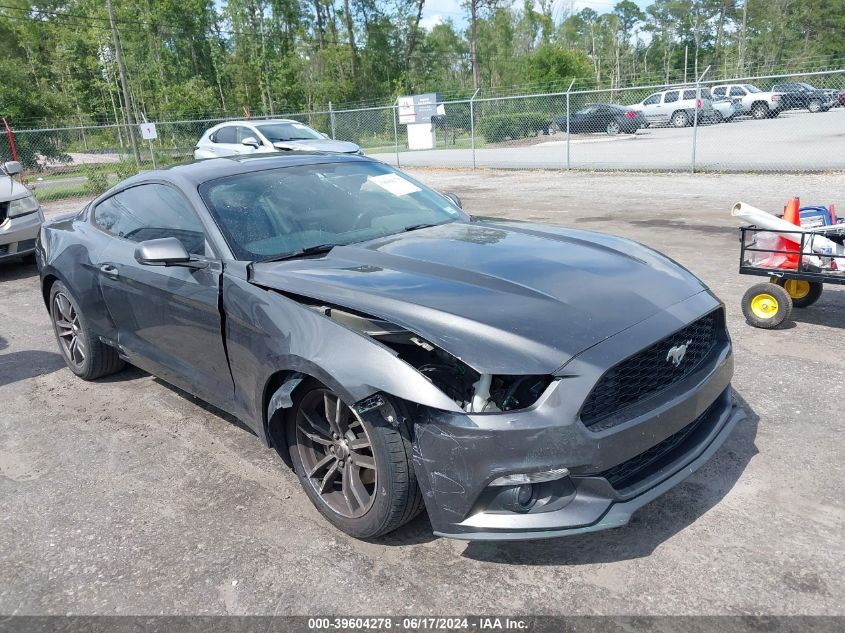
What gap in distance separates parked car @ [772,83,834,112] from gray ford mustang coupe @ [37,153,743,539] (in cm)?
3116

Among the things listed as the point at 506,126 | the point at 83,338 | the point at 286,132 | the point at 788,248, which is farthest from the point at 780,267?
the point at 506,126

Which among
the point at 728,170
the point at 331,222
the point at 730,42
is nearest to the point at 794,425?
the point at 331,222

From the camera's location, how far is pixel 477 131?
32.4 m

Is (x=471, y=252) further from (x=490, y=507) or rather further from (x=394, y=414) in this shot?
(x=490, y=507)

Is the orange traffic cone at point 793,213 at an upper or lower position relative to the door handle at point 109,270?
lower

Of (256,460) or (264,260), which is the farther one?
(256,460)

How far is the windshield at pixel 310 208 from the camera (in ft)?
11.4

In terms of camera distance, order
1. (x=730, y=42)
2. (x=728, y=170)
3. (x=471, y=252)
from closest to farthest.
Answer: (x=471, y=252)
(x=728, y=170)
(x=730, y=42)

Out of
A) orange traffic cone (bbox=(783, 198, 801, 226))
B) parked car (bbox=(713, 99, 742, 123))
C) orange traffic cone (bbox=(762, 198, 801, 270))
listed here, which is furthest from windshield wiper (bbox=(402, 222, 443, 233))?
parked car (bbox=(713, 99, 742, 123))

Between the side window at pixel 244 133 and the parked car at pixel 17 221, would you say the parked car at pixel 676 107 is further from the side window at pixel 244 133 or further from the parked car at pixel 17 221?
the parked car at pixel 17 221

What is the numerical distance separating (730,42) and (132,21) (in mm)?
70290

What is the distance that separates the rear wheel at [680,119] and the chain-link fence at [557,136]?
45 millimetres

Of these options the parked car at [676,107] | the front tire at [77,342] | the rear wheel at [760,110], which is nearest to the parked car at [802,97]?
the rear wheel at [760,110]

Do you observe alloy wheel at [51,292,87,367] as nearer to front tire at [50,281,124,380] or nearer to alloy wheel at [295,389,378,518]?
front tire at [50,281,124,380]
